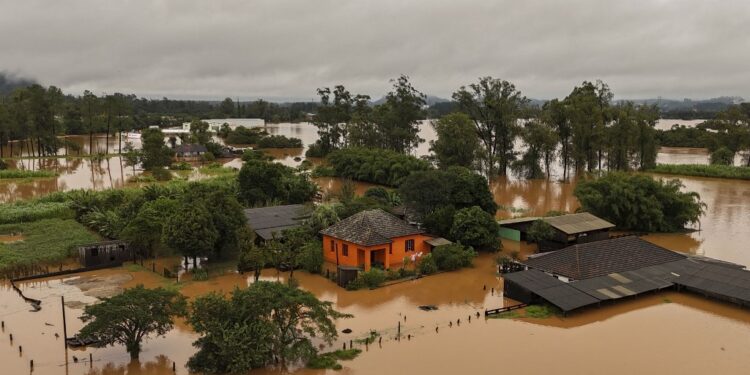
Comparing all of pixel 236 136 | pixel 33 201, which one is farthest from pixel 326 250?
pixel 236 136

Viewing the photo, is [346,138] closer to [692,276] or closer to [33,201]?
[33,201]


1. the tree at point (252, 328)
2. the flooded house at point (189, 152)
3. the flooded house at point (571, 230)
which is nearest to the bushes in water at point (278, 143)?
the flooded house at point (189, 152)

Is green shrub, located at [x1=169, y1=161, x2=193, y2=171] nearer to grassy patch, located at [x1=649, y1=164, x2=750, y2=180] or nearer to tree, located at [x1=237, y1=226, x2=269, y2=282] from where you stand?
tree, located at [x1=237, y1=226, x2=269, y2=282]

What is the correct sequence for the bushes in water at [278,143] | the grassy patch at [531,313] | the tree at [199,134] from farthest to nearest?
the bushes in water at [278,143], the tree at [199,134], the grassy patch at [531,313]

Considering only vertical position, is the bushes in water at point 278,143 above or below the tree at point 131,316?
above

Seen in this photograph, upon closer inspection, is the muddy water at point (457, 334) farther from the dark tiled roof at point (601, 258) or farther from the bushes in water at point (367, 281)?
the dark tiled roof at point (601, 258)

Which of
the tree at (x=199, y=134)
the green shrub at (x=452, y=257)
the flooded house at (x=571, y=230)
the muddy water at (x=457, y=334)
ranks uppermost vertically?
the tree at (x=199, y=134)
